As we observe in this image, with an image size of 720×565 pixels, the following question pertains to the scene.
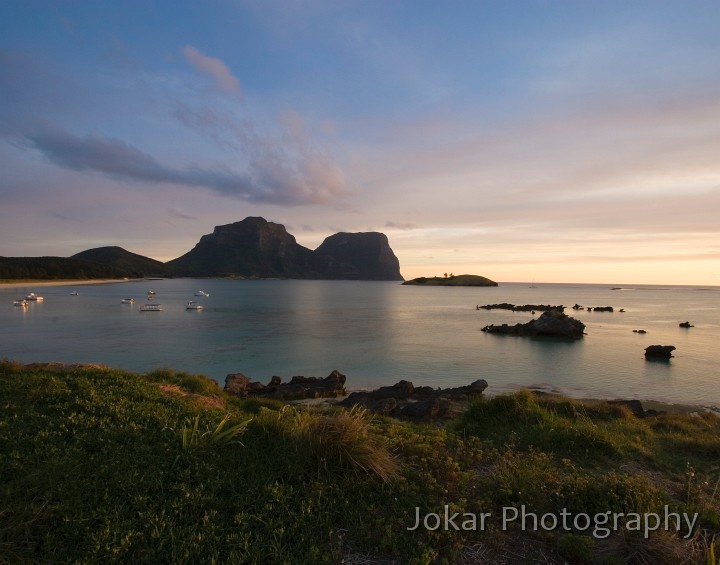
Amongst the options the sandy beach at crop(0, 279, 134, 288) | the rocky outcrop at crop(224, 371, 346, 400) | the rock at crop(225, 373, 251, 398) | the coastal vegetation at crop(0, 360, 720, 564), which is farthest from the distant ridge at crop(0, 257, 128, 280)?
the coastal vegetation at crop(0, 360, 720, 564)

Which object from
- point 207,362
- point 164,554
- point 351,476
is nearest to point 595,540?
point 351,476

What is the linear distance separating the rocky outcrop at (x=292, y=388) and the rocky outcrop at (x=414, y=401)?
1.96m

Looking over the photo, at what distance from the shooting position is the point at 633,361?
34312 mm

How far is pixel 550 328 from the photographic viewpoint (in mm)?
48500

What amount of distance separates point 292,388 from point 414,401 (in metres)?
6.35

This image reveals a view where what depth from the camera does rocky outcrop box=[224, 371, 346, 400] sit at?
779 inches

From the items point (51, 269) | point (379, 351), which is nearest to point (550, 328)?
point (379, 351)

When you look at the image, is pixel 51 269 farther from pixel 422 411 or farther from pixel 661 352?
pixel 661 352

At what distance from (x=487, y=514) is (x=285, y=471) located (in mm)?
2556

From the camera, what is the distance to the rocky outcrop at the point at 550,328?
158 feet

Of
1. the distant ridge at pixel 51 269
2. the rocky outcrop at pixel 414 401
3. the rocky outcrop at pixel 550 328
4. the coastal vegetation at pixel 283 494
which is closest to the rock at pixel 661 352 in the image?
the rocky outcrop at pixel 550 328

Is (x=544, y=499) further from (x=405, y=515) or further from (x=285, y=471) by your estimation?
(x=285, y=471)

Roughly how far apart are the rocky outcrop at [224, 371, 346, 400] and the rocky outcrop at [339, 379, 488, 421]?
1962mm

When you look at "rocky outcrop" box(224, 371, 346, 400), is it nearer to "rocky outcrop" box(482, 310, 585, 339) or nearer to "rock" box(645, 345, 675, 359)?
"rock" box(645, 345, 675, 359)
